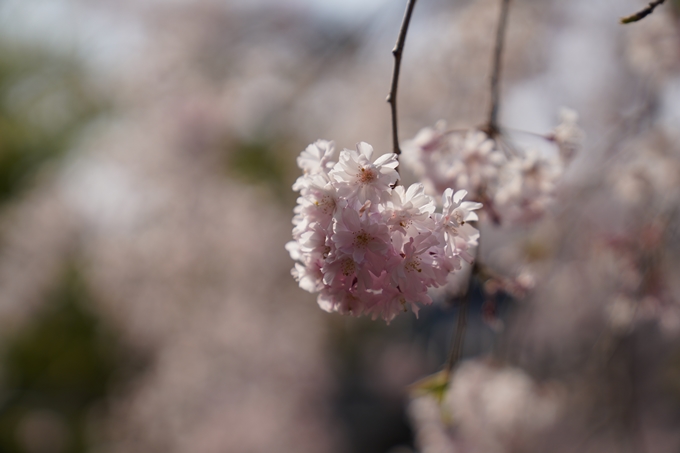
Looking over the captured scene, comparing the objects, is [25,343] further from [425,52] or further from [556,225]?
[556,225]

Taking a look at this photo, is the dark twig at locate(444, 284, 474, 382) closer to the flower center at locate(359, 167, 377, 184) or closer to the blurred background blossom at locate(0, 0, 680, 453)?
the flower center at locate(359, 167, 377, 184)

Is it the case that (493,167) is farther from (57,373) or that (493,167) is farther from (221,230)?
(57,373)

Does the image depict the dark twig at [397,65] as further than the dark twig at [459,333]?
No

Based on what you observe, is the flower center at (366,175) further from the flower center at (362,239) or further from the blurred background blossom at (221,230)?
the blurred background blossom at (221,230)

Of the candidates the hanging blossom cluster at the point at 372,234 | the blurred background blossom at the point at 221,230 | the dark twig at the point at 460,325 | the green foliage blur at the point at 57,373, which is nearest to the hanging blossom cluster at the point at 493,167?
the dark twig at the point at 460,325

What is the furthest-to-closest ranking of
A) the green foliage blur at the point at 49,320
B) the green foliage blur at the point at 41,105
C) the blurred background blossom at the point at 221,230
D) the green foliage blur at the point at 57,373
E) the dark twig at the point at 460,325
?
the green foliage blur at the point at 41,105, the green foliage blur at the point at 49,320, the green foliage blur at the point at 57,373, the blurred background blossom at the point at 221,230, the dark twig at the point at 460,325

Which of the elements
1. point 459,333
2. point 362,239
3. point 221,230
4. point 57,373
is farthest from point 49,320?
point 362,239

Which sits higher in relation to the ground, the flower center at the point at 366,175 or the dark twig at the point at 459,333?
the flower center at the point at 366,175

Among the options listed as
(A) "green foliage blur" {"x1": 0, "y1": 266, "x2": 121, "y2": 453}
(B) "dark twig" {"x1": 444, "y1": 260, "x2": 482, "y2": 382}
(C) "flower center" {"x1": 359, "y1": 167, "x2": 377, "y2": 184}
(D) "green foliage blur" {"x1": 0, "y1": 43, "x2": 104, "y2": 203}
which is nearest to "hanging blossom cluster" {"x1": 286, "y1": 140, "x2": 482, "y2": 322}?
(C) "flower center" {"x1": 359, "y1": 167, "x2": 377, "y2": 184}
